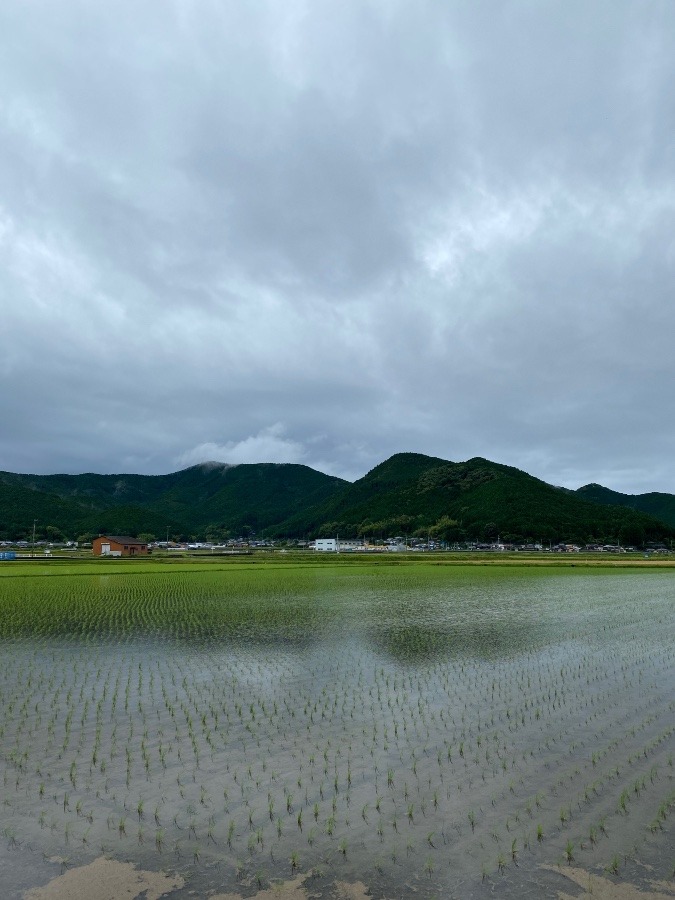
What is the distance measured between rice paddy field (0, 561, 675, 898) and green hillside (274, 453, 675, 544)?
123 meters

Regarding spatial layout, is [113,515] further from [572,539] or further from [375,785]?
[375,785]

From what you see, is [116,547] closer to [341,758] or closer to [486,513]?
[486,513]

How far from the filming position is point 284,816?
6973 mm

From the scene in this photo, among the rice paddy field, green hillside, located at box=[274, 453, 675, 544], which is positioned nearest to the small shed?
green hillside, located at box=[274, 453, 675, 544]

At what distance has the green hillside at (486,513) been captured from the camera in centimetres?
13600

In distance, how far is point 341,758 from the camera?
884 centimetres

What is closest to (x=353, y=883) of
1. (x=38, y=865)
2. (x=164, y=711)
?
(x=38, y=865)

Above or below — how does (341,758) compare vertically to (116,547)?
below

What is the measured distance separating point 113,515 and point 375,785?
539 ft

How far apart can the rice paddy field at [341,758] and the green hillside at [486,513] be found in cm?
12330

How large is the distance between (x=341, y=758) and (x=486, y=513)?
145m

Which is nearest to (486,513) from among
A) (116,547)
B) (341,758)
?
(116,547)

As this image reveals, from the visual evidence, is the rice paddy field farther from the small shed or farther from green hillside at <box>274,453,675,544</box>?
green hillside at <box>274,453,675,544</box>

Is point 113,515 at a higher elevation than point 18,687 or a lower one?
higher
